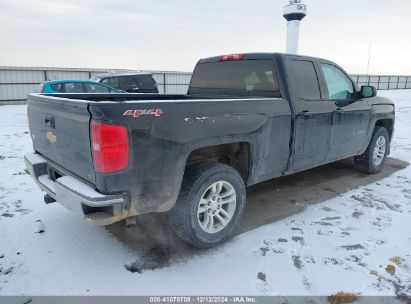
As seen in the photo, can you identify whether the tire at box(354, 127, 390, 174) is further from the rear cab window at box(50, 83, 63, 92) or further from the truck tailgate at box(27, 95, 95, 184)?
the rear cab window at box(50, 83, 63, 92)

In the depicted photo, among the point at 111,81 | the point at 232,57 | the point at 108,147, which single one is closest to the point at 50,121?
the point at 108,147

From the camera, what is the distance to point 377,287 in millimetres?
2738

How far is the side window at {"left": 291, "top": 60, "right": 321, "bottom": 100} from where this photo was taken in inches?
161

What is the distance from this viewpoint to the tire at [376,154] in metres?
5.68

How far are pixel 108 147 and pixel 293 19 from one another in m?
24.0

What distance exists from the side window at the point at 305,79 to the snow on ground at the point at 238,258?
1.45 meters

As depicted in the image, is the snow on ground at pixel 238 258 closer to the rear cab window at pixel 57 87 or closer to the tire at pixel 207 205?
the tire at pixel 207 205

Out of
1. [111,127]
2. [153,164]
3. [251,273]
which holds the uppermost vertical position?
[111,127]

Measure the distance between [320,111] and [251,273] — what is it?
2.33 meters

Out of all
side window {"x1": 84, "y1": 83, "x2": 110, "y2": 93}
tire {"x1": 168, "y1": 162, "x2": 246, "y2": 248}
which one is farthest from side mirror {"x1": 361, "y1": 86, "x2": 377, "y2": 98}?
side window {"x1": 84, "y1": 83, "x2": 110, "y2": 93}

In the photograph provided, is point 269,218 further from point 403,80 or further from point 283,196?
point 403,80

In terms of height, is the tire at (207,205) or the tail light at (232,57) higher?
the tail light at (232,57)

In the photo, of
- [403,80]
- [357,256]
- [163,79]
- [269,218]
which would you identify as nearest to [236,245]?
[269,218]

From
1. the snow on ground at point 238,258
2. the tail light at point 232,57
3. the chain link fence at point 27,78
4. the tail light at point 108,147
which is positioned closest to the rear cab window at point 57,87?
the snow on ground at point 238,258
